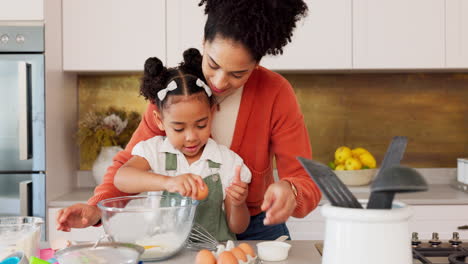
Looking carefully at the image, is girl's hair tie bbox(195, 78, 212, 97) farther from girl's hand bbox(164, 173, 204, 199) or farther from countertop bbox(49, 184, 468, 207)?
countertop bbox(49, 184, 468, 207)

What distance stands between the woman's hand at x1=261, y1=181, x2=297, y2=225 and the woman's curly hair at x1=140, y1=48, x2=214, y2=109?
0.42 m

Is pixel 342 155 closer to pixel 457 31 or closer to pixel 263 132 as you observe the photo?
pixel 457 31

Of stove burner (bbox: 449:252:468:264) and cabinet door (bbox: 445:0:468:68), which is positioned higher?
cabinet door (bbox: 445:0:468:68)

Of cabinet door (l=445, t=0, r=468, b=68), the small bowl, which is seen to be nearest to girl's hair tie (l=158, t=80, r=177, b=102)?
the small bowl

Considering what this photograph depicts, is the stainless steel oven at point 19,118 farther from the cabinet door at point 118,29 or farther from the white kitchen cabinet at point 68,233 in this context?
the cabinet door at point 118,29

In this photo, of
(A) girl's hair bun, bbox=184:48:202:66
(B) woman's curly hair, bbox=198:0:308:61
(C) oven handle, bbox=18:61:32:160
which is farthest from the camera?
(C) oven handle, bbox=18:61:32:160

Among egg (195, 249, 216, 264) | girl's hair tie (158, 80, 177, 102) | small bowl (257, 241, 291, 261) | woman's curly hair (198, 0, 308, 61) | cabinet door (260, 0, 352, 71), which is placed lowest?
small bowl (257, 241, 291, 261)

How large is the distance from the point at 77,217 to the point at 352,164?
1.69 meters

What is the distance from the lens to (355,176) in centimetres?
256

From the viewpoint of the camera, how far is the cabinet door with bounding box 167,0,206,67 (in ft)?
8.41

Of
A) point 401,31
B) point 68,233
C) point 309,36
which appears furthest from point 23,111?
point 401,31

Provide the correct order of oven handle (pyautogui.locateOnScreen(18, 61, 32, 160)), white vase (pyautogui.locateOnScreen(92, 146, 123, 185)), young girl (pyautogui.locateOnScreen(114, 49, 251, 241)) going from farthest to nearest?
white vase (pyautogui.locateOnScreen(92, 146, 123, 185)) < oven handle (pyautogui.locateOnScreen(18, 61, 32, 160)) < young girl (pyautogui.locateOnScreen(114, 49, 251, 241))

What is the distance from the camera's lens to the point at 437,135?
2951 millimetres

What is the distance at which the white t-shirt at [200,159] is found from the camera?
4.62 ft
